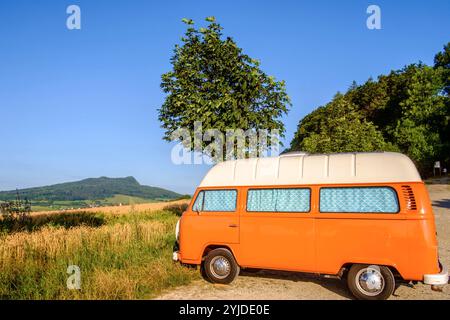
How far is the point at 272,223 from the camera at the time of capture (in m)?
7.48

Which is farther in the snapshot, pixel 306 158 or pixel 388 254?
pixel 306 158

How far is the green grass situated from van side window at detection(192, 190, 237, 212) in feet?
4.89

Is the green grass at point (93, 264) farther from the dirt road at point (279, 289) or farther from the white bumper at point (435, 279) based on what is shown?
the white bumper at point (435, 279)

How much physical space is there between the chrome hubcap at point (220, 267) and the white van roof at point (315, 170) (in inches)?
62.1

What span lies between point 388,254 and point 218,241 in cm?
329

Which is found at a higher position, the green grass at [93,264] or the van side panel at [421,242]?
the van side panel at [421,242]

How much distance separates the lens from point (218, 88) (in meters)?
13.1

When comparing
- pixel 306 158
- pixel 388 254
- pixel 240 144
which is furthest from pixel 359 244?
pixel 240 144

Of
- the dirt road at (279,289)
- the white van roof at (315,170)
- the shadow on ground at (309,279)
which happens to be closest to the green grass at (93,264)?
the dirt road at (279,289)

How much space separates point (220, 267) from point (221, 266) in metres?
0.03

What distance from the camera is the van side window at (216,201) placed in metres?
8.06

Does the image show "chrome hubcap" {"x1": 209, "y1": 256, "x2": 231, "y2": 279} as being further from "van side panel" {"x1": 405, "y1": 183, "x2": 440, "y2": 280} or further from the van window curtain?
"van side panel" {"x1": 405, "y1": 183, "x2": 440, "y2": 280}
